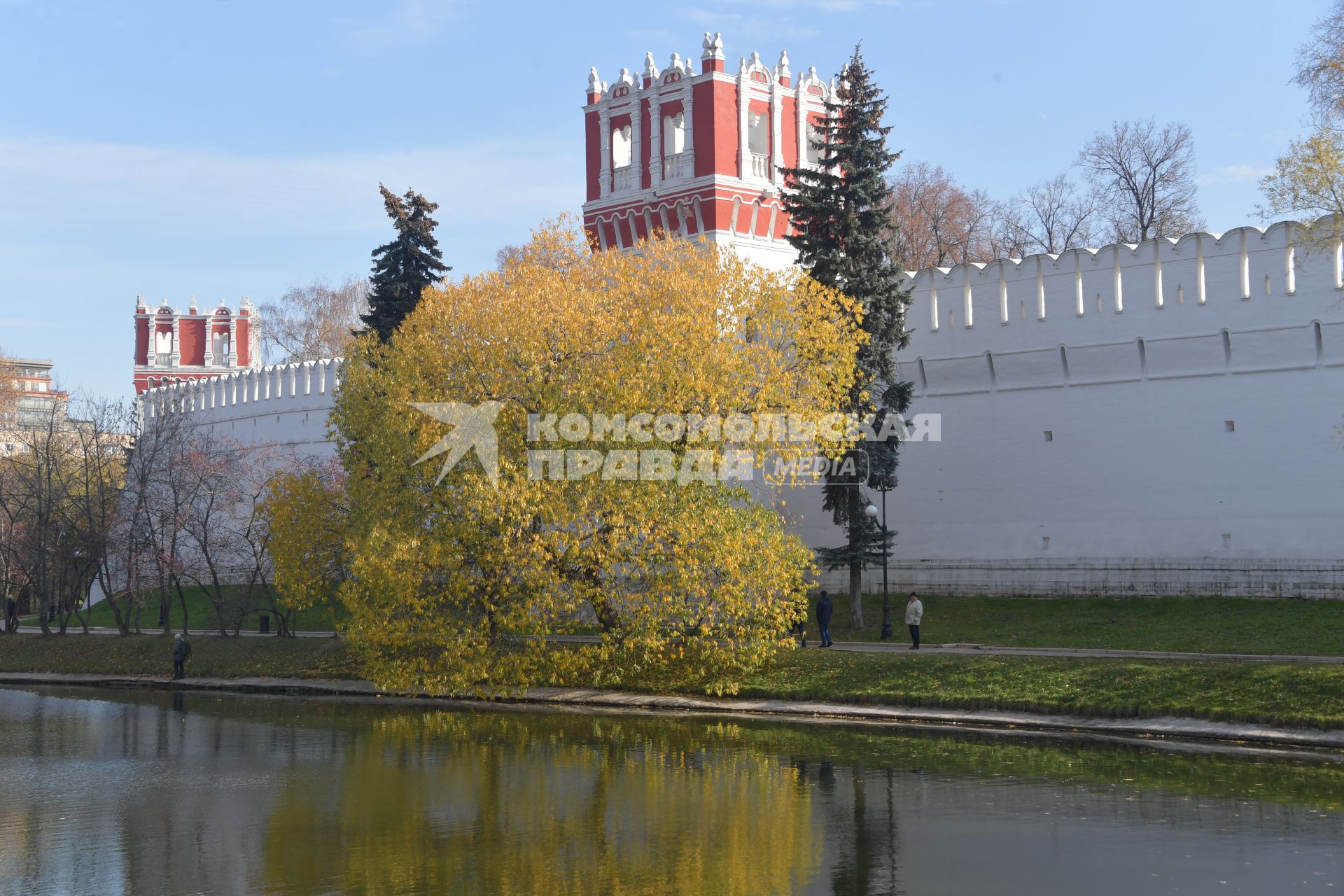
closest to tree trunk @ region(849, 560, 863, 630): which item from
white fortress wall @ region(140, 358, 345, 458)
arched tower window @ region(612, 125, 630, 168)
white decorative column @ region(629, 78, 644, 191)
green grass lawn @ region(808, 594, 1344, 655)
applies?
green grass lawn @ region(808, 594, 1344, 655)

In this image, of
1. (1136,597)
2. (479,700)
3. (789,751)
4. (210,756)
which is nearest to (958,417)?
(1136,597)

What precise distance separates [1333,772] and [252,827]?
32.7 ft

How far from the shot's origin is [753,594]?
20375 mm

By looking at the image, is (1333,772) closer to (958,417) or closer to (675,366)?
(675,366)

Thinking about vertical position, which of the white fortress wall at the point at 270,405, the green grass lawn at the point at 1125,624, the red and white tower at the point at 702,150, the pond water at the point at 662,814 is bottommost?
the pond water at the point at 662,814

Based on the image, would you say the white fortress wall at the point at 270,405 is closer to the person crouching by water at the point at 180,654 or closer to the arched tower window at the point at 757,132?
the person crouching by water at the point at 180,654

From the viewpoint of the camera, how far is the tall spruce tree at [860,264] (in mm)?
25125

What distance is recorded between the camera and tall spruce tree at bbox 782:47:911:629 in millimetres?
25125

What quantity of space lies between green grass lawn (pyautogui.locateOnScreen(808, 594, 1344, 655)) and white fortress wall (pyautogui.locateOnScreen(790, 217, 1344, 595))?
23.2 inches

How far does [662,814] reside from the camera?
37.9ft

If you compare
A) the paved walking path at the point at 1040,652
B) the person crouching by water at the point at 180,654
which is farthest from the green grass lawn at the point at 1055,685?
the person crouching by water at the point at 180,654

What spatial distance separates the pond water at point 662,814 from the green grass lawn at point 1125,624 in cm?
549

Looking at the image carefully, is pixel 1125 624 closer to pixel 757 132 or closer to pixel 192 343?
pixel 757 132

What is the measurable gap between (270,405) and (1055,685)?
27.2 m
